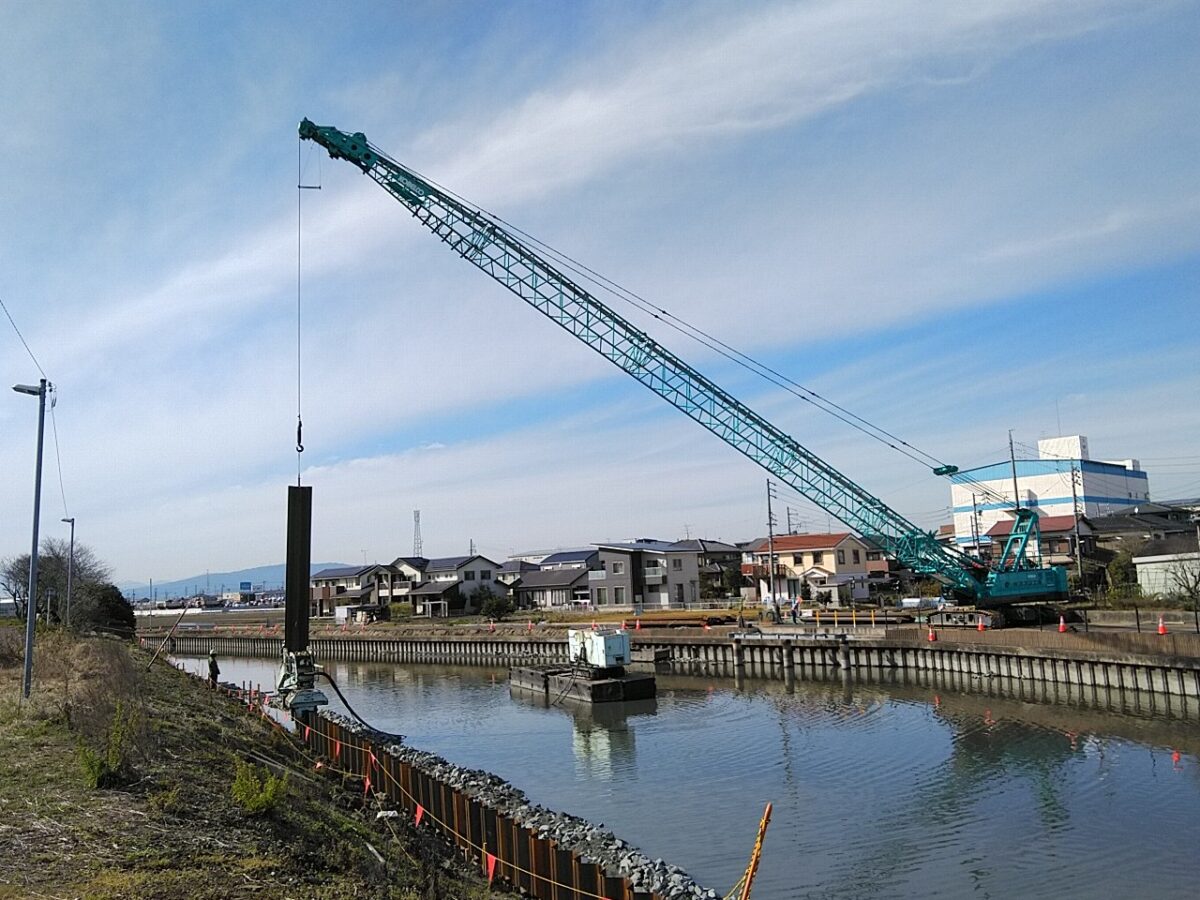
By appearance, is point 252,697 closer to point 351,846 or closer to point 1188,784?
point 351,846

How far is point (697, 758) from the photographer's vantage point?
79.4 feet

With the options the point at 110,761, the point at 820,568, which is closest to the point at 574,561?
the point at 820,568

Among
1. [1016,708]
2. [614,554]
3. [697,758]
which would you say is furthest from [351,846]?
[614,554]

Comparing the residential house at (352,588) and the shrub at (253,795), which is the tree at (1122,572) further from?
the residential house at (352,588)

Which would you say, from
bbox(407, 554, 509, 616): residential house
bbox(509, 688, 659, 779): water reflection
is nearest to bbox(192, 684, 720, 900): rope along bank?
bbox(509, 688, 659, 779): water reflection

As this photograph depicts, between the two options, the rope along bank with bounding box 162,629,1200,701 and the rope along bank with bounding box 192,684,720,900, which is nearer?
the rope along bank with bounding box 192,684,720,900

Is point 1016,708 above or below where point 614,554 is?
below

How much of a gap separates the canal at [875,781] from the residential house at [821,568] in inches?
1188

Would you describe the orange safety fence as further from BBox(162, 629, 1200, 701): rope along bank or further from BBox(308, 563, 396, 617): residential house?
BBox(308, 563, 396, 617): residential house

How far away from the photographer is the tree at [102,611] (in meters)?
46.0

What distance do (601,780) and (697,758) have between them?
128 inches

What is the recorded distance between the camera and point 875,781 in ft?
69.4

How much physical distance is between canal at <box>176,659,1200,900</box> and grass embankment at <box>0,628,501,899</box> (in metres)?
6.04

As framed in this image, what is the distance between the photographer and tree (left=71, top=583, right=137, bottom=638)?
151 feet
